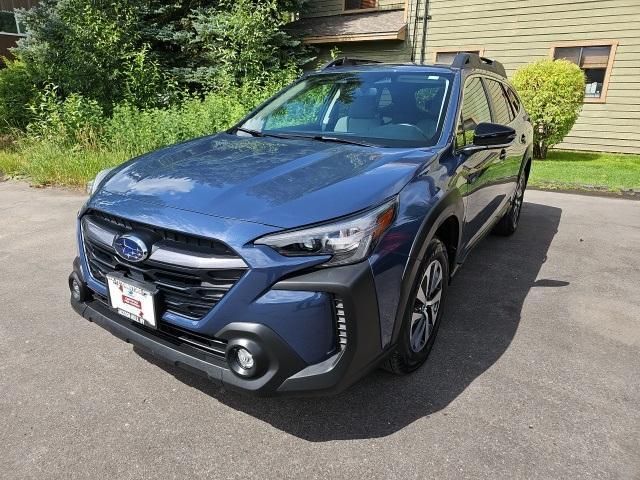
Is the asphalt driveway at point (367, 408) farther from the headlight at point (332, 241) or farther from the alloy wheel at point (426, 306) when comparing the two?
the headlight at point (332, 241)

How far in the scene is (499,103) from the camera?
4309 mm

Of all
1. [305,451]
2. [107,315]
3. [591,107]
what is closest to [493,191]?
[305,451]

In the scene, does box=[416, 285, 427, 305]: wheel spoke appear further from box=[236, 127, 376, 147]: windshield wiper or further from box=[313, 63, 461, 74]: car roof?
box=[313, 63, 461, 74]: car roof

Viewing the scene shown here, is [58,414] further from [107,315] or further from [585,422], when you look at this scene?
[585,422]

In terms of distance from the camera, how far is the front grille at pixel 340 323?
191cm

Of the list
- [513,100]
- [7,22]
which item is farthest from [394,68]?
[7,22]

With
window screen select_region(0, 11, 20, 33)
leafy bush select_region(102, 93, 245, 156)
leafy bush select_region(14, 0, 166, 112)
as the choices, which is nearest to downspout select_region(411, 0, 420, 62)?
leafy bush select_region(14, 0, 166, 112)

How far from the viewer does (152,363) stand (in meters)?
2.82

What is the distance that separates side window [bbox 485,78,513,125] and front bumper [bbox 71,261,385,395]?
8.89 ft

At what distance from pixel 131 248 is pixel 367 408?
4.54 ft

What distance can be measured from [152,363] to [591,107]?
1194cm

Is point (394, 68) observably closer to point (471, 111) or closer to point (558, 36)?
point (471, 111)

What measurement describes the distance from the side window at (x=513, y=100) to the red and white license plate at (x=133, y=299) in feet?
13.3

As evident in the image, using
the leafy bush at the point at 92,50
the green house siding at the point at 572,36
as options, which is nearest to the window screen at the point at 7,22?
the leafy bush at the point at 92,50
